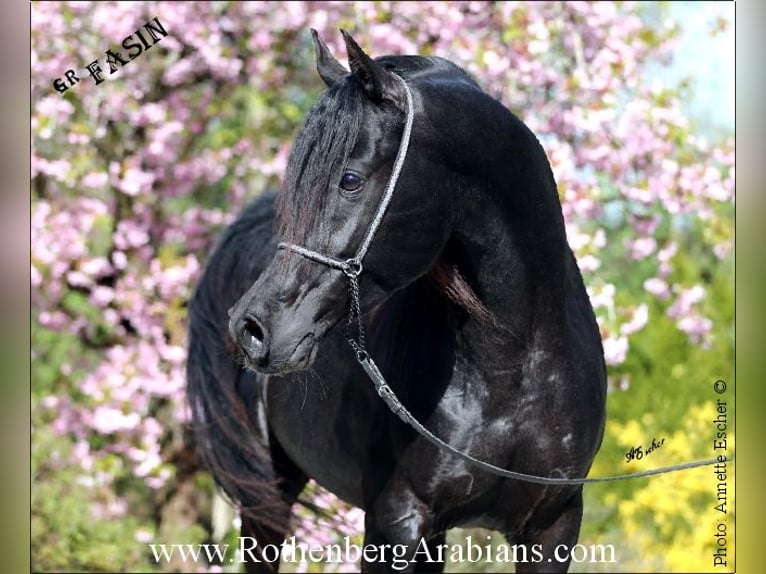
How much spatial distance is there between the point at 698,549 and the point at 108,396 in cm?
284

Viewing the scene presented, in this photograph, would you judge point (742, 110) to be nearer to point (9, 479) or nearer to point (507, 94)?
point (9, 479)

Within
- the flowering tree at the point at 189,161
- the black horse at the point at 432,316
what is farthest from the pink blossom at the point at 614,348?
the black horse at the point at 432,316

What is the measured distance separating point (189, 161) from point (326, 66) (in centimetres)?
308

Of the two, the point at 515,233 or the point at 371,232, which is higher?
the point at 371,232

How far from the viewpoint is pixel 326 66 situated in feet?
7.12

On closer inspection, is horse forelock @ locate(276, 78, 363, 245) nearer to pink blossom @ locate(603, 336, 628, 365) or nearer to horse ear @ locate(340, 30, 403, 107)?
horse ear @ locate(340, 30, 403, 107)

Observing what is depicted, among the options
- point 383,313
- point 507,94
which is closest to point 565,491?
point 383,313

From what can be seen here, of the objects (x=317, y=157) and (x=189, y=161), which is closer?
(x=317, y=157)

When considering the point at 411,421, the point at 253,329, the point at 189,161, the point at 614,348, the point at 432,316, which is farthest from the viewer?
the point at 189,161

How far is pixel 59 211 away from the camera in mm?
4879

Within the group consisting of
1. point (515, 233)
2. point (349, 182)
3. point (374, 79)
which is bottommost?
point (515, 233)

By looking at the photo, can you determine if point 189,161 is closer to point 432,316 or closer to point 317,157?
point 432,316

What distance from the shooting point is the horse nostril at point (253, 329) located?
6.28 feet

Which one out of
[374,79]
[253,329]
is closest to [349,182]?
[374,79]
